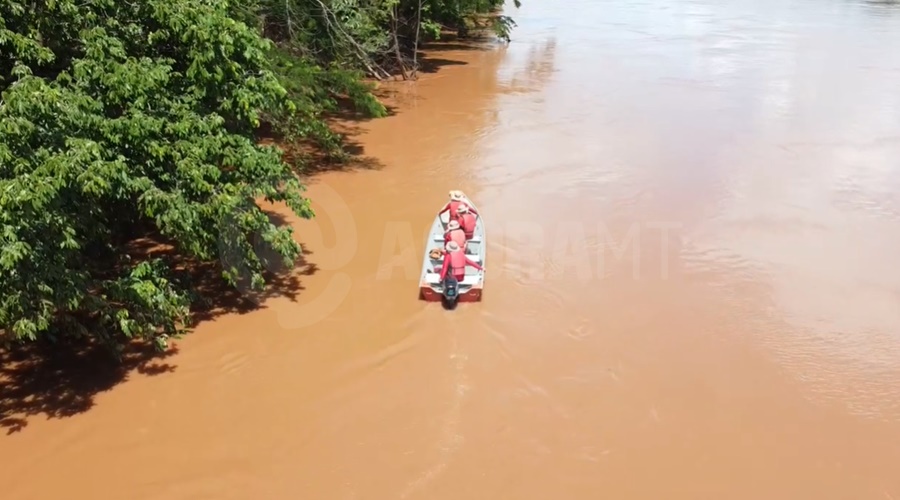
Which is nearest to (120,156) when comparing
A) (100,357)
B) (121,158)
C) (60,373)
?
(121,158)

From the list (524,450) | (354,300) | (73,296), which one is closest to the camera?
(73,296)

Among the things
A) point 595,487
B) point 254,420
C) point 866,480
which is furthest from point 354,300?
point 866,480

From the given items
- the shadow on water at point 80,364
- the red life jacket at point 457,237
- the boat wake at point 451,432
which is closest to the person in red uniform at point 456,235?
the red life jacket at point 457,237

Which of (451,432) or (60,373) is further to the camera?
(60,373)

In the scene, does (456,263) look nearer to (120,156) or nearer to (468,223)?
(468,223)

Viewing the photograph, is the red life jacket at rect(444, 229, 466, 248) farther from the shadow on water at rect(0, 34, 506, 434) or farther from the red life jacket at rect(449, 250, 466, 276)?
the shadow on water at rect(0, 34, 506, 434)

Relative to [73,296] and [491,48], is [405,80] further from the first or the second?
[73,296]
